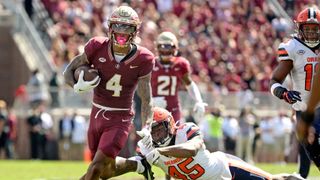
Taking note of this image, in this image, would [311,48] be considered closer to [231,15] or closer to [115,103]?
[115,103]

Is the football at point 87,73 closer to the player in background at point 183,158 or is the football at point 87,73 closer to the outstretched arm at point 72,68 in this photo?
the outstretched arm at point 72,68

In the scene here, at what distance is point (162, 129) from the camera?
8492mm

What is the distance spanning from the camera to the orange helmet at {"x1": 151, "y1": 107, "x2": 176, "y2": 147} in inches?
333

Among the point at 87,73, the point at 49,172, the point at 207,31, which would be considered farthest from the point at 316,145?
the point at 207,31

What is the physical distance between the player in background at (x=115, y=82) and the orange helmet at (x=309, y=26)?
147 centimetres

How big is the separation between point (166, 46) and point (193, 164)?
386 cm

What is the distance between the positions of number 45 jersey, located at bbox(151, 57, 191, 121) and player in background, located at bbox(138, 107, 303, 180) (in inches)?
142

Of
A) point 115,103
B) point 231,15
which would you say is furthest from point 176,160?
point 231,15

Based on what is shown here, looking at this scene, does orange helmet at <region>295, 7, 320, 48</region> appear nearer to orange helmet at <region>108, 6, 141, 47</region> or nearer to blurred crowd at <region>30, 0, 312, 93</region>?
orange helmet at <region>108, 6, 141, 47</region>

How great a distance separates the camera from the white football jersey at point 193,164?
8.46 metres

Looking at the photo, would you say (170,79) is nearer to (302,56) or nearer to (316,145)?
(302,56)

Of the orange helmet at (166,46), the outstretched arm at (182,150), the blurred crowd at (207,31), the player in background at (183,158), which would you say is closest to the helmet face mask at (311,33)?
the player in background at (183,158)

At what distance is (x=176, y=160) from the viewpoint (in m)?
8.46

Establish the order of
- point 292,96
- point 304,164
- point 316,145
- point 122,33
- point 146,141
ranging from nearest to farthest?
point 146,141 → point 292,96 → point 316,145 → point 122,33 → point 304,164
